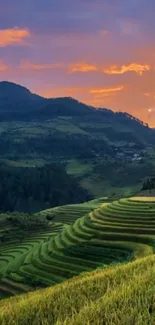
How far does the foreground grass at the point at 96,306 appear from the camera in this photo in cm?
820

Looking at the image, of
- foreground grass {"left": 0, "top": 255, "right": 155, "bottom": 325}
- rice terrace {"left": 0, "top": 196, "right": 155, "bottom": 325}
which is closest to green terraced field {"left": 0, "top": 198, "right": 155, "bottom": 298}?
rice terrace {"left": 0, "top": 196, "right": 155, "bottom": 325}

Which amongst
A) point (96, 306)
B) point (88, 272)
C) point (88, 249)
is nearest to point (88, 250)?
point (88, 249)

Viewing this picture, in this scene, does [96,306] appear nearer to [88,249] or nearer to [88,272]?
[88,272]

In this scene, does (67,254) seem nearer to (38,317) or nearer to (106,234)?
(106,234)

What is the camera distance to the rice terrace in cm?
907

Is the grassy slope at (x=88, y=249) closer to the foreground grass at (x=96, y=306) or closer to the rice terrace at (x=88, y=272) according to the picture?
the rice terrace at (x=88, y=272)

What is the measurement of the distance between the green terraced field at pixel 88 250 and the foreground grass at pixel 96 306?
3043 centimetres

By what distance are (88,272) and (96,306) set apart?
40.2ft

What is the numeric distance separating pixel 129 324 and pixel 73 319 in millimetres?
1185

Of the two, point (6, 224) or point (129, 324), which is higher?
point (129, 324)

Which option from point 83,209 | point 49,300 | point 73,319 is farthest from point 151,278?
point 83,209

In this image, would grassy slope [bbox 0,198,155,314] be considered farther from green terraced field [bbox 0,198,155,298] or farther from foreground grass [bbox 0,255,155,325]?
foreground grass [bbox 0,255,155,325]

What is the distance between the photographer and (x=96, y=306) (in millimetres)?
9039

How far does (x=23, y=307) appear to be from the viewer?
10.9 m
